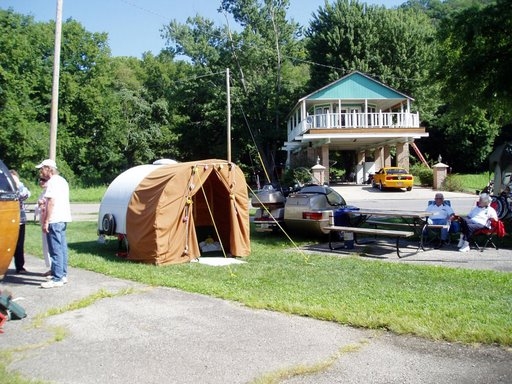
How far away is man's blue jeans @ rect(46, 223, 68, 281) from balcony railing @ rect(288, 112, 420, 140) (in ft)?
93.8

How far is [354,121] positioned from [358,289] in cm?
2943

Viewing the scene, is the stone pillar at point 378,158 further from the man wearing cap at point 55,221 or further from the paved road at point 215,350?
the paved road at point 215,350

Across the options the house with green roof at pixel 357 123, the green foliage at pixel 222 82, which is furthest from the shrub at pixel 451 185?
the green foliage at pixel 222 82

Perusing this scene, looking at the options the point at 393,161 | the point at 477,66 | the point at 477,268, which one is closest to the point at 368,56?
the point at 393,161

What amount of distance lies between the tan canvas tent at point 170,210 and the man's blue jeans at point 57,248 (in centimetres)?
230

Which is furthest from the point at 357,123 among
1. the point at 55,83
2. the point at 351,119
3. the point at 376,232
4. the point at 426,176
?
the point at 376,232

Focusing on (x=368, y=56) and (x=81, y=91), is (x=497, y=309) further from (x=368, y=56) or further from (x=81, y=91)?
(x=81, y=91)

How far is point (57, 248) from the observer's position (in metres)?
8.16

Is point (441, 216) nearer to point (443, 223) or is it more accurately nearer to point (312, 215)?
point (443, 223)

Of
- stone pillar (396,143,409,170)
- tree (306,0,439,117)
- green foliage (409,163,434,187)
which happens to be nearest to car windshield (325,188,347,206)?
green foliage (409,163,434,187)

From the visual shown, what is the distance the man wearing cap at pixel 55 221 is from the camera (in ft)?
26.7

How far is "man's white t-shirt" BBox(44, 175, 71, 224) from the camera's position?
816 cm

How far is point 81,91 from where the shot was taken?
48.8 m

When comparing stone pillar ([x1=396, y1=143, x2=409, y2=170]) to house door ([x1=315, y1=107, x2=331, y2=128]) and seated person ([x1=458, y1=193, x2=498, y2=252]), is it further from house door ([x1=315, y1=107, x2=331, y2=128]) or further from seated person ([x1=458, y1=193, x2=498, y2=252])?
seated person ([x1=458, y1=193, x2=498, y2=252])
